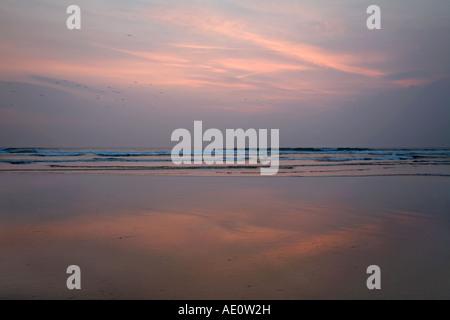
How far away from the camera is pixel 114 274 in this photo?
3.97m

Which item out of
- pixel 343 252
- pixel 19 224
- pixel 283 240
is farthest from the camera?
pixel 19 224

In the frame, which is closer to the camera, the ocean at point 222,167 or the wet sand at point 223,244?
the wet sand at point 223,244

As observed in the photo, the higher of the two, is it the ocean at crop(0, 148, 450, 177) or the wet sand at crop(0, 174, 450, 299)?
the ocean at crop(0, 148, 450, 177)

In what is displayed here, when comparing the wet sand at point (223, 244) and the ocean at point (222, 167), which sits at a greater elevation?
the ocean at point (222, 167)

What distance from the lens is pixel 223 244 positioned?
5.17m

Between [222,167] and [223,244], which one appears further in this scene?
[222,167]

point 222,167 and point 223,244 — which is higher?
point 222,167

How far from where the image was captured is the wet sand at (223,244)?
3.70m

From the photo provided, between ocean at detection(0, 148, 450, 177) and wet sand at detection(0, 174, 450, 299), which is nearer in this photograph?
wet sand at detection(0, 174, 450, 299)

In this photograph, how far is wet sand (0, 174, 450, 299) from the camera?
3.70 m
